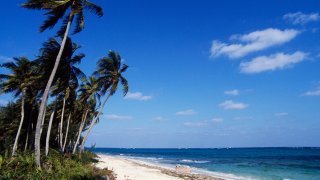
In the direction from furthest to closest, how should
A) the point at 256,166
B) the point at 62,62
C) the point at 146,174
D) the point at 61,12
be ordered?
the point at 256,166, the point at 146,174, the point at 62,62, the point at 61,12

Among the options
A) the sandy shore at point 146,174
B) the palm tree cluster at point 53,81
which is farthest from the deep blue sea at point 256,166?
the palm tree cluster at point 53,81

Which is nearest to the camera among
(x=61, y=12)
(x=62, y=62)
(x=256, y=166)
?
(x=61, y=12)

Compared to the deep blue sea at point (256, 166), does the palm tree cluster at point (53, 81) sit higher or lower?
higher

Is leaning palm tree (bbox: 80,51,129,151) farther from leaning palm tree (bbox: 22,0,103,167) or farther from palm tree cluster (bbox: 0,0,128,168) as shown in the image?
leaning palm tree (bbox: 22,0,103,167)

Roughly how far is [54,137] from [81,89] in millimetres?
16239

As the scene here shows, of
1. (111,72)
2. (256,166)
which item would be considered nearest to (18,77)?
(111,72)

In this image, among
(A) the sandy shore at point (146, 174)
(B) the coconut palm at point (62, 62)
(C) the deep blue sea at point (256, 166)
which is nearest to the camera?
(B) the coconut palm at point (62, 62)

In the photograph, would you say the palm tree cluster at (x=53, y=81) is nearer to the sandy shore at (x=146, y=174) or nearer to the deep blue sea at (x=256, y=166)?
the sandy shore at (x=146, y=174)

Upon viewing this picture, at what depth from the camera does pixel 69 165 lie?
68.8 ft

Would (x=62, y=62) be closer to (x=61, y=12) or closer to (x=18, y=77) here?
(x=61, y=12)

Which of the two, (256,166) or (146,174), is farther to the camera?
(256,166)

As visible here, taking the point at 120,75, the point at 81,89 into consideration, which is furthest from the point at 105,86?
the point at 81,89

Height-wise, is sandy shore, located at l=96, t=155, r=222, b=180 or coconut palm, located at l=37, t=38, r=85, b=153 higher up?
coconut palm, located at l=37, t=38, r=85, b=153

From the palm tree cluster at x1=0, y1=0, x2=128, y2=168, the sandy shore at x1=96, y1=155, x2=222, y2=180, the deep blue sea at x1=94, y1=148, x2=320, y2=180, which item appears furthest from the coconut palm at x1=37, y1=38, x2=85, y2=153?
the deep blue sea at x1=94, y1=148, x2=320, y2=180
